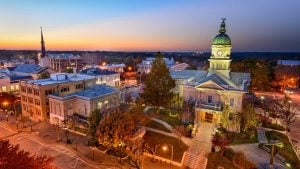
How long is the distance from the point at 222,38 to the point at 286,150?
22.9m

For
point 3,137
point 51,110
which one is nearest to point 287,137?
point 51,110

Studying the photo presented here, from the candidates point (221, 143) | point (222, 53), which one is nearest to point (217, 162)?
point (221, 143)

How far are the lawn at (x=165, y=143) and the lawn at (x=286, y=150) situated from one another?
47.1 ft

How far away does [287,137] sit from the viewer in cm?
3684

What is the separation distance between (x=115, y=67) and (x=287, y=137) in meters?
79.1

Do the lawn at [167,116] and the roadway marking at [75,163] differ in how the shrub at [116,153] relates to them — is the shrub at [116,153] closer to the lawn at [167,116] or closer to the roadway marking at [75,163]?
the roadway marking at [75,163]

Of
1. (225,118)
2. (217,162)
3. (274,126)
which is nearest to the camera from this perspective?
(217,162)

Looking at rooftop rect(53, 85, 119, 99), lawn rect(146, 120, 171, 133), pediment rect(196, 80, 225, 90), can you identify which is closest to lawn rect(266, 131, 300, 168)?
pediment rect(196, 80, 225, 90)

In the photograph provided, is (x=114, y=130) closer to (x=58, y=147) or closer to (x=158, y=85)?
(x=58, y=147)

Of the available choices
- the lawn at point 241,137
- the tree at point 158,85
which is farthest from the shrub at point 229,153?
the tree at point 158,85

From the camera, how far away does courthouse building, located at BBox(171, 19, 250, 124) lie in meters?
39.2

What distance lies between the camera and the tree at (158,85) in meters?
42.3

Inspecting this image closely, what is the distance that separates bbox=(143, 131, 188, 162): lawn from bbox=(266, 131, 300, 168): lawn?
1436 cm

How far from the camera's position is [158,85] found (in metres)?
42.3
